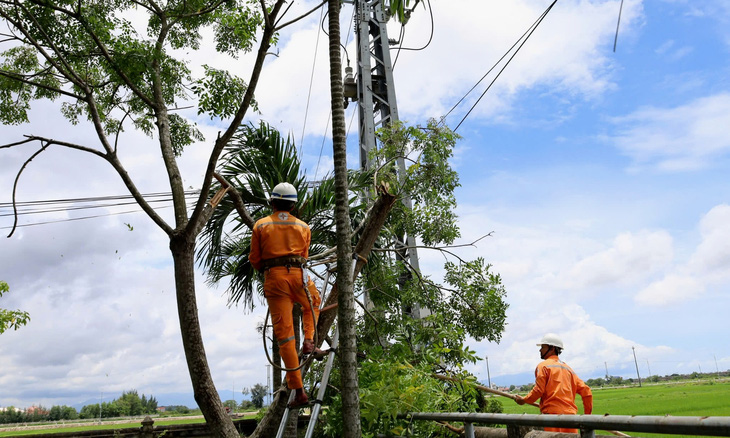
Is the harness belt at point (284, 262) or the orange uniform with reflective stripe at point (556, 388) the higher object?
the harness belt at point (284, 262)

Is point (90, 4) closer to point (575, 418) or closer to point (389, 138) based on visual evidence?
point (389, 138)

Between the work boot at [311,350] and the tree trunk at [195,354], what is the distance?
1.93 metres

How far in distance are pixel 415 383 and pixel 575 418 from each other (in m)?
2.37

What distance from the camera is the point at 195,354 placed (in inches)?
259

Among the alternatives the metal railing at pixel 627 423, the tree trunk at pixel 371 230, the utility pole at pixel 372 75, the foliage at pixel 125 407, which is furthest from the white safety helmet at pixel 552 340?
the foliage at pixel 125 407

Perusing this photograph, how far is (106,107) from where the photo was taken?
387 inches

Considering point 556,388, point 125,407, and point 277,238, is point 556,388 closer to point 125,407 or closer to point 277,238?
point 277,238

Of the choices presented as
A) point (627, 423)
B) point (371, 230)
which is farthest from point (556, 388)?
point (627, 423)

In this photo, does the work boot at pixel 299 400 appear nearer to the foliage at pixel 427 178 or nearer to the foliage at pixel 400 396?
the foliage at pixel 400 396

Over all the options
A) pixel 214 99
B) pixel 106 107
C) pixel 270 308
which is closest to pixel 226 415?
pixel 270 308

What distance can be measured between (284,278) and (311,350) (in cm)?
72

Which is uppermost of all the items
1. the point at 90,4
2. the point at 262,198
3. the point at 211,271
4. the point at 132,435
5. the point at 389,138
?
the point at 90,4

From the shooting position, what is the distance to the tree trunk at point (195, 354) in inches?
256

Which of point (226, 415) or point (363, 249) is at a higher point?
point (363, 249)
